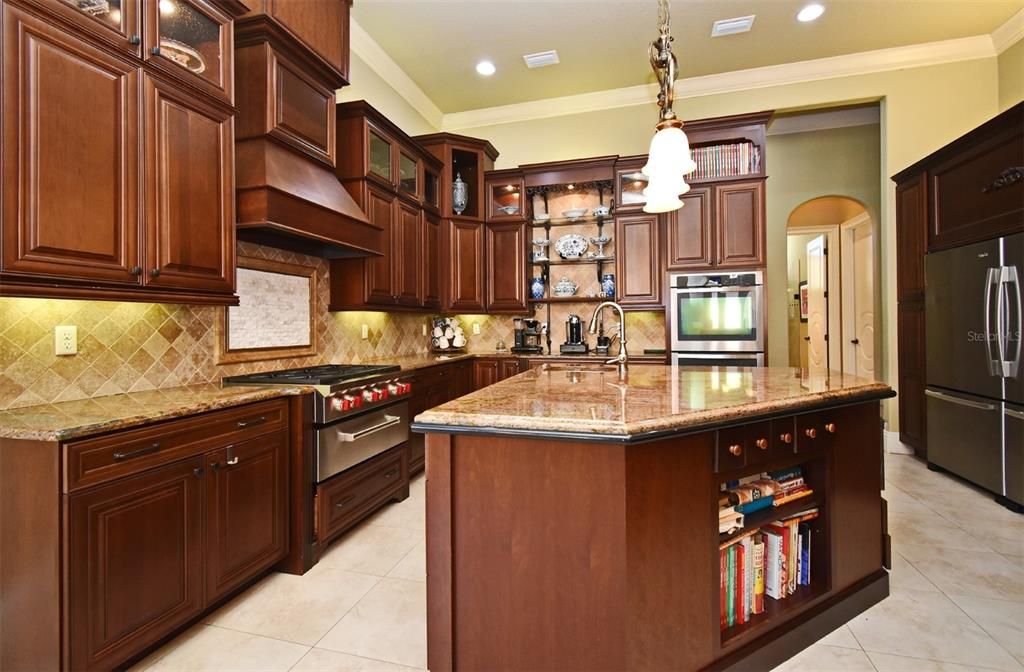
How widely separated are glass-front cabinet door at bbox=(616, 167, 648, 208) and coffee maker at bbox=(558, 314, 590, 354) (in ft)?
3.89

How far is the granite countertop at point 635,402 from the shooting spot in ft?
4.03

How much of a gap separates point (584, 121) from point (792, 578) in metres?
4.46

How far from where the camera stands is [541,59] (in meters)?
→ 4.12

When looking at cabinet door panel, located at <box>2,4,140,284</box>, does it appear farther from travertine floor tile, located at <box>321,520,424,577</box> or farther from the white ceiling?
the white ceiling

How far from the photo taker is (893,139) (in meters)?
4.16

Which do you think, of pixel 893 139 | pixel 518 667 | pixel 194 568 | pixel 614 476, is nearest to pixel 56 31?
pixel 194 568

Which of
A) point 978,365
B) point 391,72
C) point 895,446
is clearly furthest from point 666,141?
point 895,446

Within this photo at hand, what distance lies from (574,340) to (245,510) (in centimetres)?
327

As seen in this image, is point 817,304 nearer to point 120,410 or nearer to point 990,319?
point 990,319

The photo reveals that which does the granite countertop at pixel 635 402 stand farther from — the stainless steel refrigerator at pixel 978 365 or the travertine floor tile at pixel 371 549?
the stainless steel refrigerator at pixel 978 365

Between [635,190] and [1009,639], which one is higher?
[635,190]

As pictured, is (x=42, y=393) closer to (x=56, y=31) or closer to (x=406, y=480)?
(x=56, y=31)

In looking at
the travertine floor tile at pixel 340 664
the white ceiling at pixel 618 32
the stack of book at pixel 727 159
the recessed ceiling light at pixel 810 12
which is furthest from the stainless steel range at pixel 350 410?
the recessed ceiling light at pixel 810 12

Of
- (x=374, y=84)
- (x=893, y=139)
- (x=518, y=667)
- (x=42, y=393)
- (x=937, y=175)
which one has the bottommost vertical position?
(x=518, y=667)
